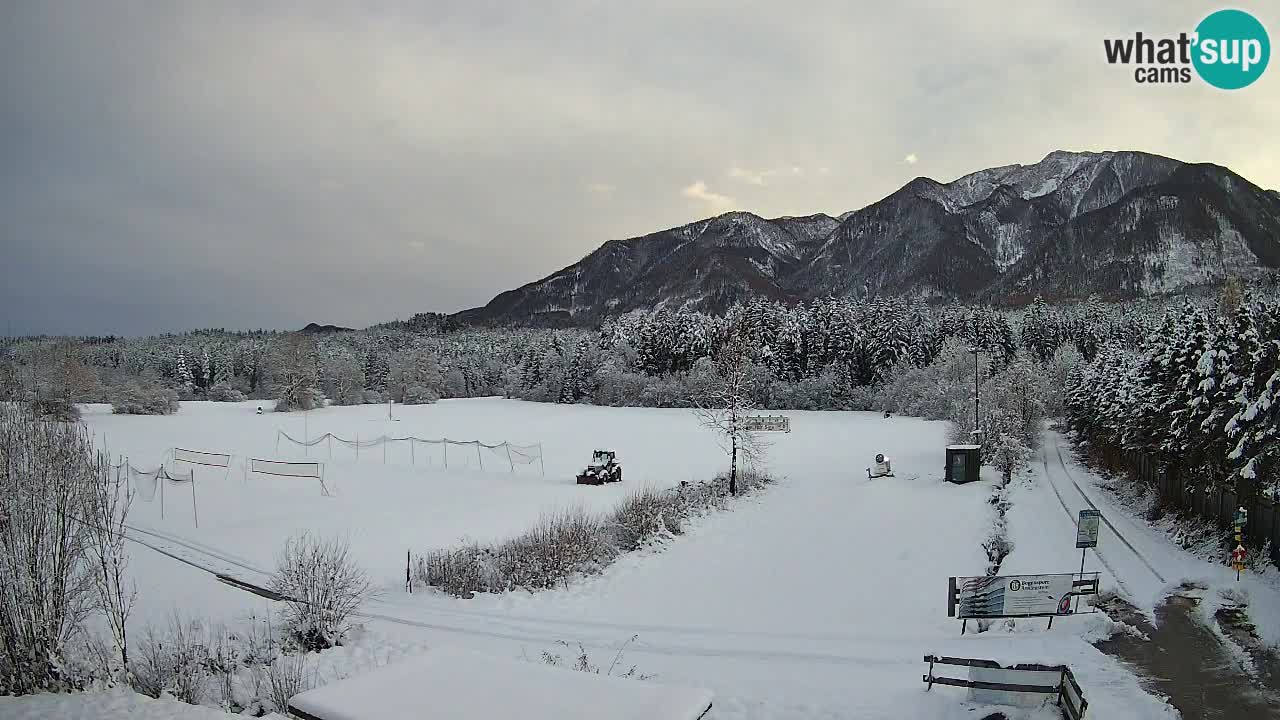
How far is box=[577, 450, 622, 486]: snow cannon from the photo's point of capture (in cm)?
3058

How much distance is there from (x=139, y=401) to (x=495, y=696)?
6727 centimetres

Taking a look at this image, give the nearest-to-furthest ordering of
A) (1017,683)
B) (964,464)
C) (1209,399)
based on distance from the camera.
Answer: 1. (1017,683)
2. (1209,399)
3. (964,464)

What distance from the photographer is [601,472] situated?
102 feet

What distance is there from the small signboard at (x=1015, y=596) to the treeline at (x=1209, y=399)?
21.6 ft

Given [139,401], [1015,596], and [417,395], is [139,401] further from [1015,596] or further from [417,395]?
[1015,596]

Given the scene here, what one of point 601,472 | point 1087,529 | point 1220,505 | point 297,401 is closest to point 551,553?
point 1087,529

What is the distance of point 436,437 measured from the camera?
49.5m

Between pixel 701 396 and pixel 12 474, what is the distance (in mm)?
58662

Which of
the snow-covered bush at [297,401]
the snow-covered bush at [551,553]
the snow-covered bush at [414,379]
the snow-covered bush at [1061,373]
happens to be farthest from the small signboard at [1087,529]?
the snow-covered bush at [414,379]

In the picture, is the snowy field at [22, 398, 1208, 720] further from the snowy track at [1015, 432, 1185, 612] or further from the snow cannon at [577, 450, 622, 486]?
the snow cannon at [577, 450, 622, 486]

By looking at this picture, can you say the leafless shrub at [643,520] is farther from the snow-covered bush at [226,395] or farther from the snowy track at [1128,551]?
the snow-covered bush at [226,395]

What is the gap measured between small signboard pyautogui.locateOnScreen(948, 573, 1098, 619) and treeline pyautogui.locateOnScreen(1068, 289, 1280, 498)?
259 inches

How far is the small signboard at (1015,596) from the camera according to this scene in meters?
12.2

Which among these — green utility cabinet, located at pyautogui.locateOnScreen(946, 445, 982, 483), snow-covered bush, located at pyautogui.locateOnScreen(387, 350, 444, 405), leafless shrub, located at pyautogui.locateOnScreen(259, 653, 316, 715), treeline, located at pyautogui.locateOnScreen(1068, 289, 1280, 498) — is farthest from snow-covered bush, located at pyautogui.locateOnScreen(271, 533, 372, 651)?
snow-covered bush, located at pyautogui.locateOnScreen(387, 350, 444, 405)
